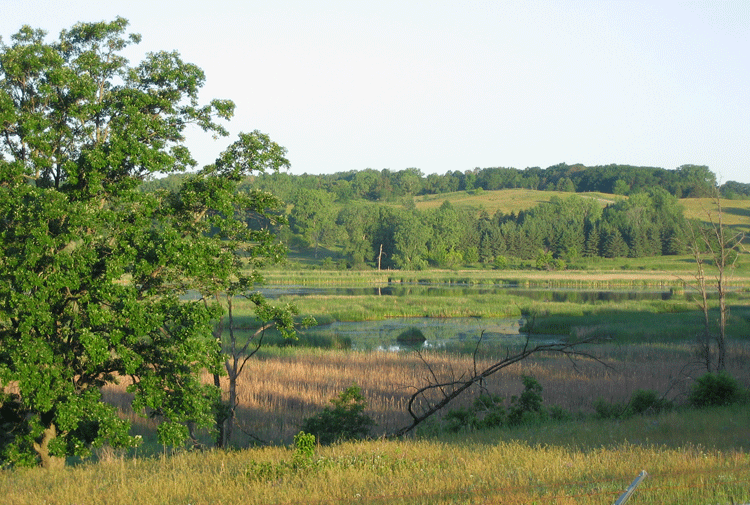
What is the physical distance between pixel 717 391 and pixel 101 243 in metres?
14.1

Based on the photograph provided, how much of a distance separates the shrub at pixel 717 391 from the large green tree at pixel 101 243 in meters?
10.9

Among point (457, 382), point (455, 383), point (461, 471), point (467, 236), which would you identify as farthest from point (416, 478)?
point (467, 236)

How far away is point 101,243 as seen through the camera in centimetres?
1076

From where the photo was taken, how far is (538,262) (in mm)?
118625

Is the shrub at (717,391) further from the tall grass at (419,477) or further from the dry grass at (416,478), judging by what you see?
the dry grass at (416,478)

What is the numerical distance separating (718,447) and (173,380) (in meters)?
8.80

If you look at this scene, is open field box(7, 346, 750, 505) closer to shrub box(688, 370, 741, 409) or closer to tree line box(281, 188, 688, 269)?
shrub box(688, 370, 741, 409)

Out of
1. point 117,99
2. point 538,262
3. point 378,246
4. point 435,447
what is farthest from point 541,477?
point 378,246

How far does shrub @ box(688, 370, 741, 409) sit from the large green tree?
10.9 metres

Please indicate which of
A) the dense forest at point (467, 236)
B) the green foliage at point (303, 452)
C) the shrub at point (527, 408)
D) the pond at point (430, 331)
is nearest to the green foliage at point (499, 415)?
the shrub at point (527, 408)

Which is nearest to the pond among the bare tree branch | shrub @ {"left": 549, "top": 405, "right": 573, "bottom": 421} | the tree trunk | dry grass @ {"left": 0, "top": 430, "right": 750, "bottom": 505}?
the bare tree branch

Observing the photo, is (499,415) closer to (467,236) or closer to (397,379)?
(397,379)

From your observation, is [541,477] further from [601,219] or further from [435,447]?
[601,219]

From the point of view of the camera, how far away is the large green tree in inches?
383
